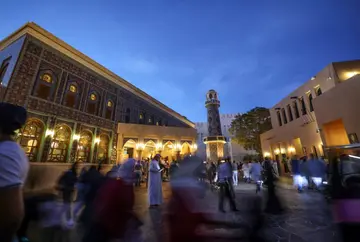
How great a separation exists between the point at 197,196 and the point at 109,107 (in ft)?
52.6

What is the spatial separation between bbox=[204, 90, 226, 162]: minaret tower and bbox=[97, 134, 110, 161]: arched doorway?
39.9 ft

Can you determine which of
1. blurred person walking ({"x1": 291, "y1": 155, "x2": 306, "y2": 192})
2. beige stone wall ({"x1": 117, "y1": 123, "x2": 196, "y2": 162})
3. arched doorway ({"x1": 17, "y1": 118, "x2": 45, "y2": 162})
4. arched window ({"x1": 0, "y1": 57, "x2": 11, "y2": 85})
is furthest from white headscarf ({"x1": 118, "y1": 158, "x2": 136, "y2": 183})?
arched window ({"x1": 0, "y1": 57, "x2": 11, "y2": 85})

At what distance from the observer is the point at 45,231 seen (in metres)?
3.72

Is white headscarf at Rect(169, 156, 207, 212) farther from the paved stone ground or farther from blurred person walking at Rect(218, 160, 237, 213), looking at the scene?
blurred person walking at Rect(218, 160, 237, 213)

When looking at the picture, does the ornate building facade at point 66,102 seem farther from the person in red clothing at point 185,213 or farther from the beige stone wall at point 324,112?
the person in red clothing at point 185,213

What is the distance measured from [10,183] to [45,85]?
13.7 meters

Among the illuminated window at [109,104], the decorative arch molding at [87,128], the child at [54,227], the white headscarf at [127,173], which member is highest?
the illuminated window at [109,104]

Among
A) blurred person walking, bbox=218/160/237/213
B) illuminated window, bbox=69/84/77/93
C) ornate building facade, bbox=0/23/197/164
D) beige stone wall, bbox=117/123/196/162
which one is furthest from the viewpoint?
beige stone wall, bbox=117/123/196/162

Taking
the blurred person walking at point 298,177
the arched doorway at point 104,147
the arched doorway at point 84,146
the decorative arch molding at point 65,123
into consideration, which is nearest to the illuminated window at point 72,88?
the decorative arch molding at point 65,123

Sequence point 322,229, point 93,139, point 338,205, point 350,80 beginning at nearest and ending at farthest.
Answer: point 338,205 → point 322,229 → point 350,80 → point 93,139

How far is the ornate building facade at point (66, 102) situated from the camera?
10.8 meters

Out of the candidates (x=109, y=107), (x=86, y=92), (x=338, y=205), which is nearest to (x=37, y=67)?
(x=86, y=92)

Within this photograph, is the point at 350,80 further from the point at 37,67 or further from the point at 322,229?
the point at 37,67

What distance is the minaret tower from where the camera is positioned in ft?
74.1
